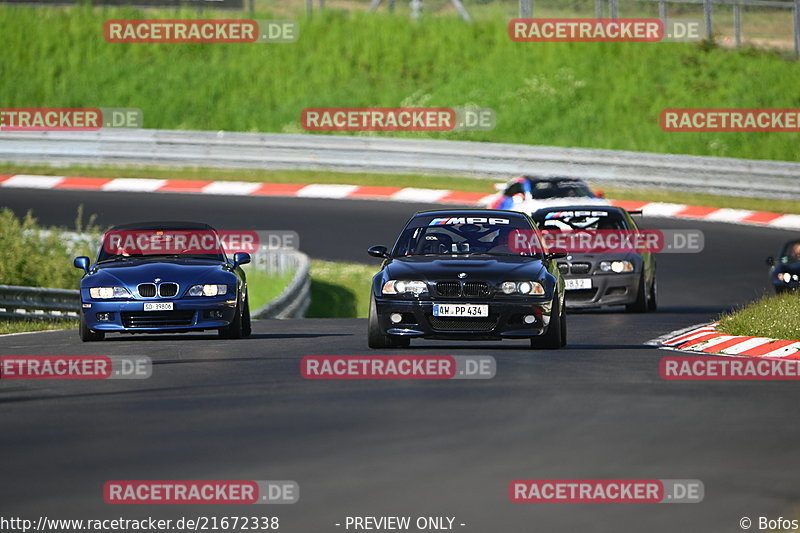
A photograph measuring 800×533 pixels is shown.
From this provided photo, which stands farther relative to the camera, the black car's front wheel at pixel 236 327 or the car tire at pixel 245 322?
the car tire at pixel 245 322

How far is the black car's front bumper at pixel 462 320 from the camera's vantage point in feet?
Answer: 46.2

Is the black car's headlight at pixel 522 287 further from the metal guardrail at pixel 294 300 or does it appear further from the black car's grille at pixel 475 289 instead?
the metal guardrail at pixel 294 300

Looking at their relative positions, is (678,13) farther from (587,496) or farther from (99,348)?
(587,496)

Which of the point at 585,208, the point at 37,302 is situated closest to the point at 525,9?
the point at 585,208

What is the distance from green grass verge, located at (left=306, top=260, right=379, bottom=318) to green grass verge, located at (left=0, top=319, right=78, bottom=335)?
14.1 feet

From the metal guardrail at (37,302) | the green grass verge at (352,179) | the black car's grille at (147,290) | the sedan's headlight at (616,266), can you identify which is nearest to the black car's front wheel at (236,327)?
the black car's grille at (147,290)

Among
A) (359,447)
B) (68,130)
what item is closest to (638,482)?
(359,447)

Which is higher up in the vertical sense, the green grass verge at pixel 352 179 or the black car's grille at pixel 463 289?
the green grass verge at pixel 352 179

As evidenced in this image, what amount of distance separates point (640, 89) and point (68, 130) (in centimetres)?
1311

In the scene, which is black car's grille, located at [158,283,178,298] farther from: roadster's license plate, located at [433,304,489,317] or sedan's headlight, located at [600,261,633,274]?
sedan's headlight, located at [600,261,633,274]

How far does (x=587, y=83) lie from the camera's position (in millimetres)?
38031

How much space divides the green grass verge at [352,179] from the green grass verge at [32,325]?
12.9 metres

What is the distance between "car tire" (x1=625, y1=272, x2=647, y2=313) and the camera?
2046 centimetres

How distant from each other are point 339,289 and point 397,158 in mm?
8513
